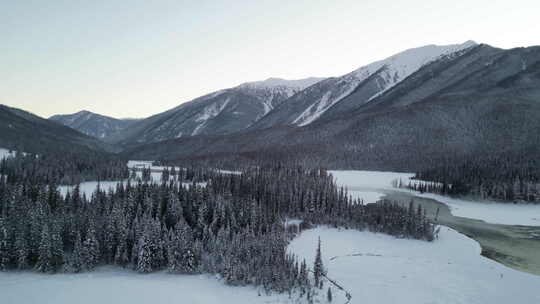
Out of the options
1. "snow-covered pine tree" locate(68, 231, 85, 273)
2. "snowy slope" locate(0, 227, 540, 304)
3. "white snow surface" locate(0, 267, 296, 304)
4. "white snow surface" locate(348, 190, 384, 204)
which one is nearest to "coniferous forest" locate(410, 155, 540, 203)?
"white snow surface" locate(348, 190, 384, 204)

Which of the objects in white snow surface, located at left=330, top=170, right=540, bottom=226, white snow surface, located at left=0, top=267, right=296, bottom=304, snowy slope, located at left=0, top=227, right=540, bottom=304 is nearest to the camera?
white snow surface, located at left=0, top=267, right=296, bottom=304

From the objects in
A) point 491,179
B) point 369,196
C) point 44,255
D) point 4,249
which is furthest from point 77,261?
point 491,179

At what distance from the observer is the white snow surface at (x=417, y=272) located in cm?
3916

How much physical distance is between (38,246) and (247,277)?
28.4 meters

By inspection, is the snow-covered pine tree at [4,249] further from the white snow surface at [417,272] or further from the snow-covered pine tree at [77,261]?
the white snow surface at [417,272]

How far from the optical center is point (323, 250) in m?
57.2

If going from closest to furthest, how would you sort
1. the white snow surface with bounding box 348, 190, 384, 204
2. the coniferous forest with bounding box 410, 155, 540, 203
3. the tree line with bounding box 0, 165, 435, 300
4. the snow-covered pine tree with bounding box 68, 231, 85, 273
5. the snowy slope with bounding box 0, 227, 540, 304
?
1. the snowy slope with bounding box 0, 227, 540, 304
2. the tree line with bounding box 0, 165, 435, 300
3. the snow-covered pine tree with bounding box 68, 231, 85, 273
4. the coniferous forest with bounding box 410, 155, 540, 203
5. the white snow surface with bounding box 348, 190, 384, 204

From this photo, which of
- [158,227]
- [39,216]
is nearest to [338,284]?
[158,227]

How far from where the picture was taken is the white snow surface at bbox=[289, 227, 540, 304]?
128ft

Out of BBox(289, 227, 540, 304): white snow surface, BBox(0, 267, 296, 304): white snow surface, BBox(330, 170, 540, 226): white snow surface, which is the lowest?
BBox(0, 267, 296, 304): white snow surface

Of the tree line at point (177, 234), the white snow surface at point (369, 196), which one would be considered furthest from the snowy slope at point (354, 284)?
the white snow surface at point (369, 196)

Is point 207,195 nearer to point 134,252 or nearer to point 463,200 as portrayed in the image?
point 134,252

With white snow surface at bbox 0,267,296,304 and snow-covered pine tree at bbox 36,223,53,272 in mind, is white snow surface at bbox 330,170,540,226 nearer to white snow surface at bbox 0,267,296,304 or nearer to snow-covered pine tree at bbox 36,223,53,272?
white snow surface at bbox 0,267,296,304

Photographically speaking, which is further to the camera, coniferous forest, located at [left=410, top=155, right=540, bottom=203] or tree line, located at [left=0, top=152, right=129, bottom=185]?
tree line, located at [left=0, top=152, right=129, bottom=185]
